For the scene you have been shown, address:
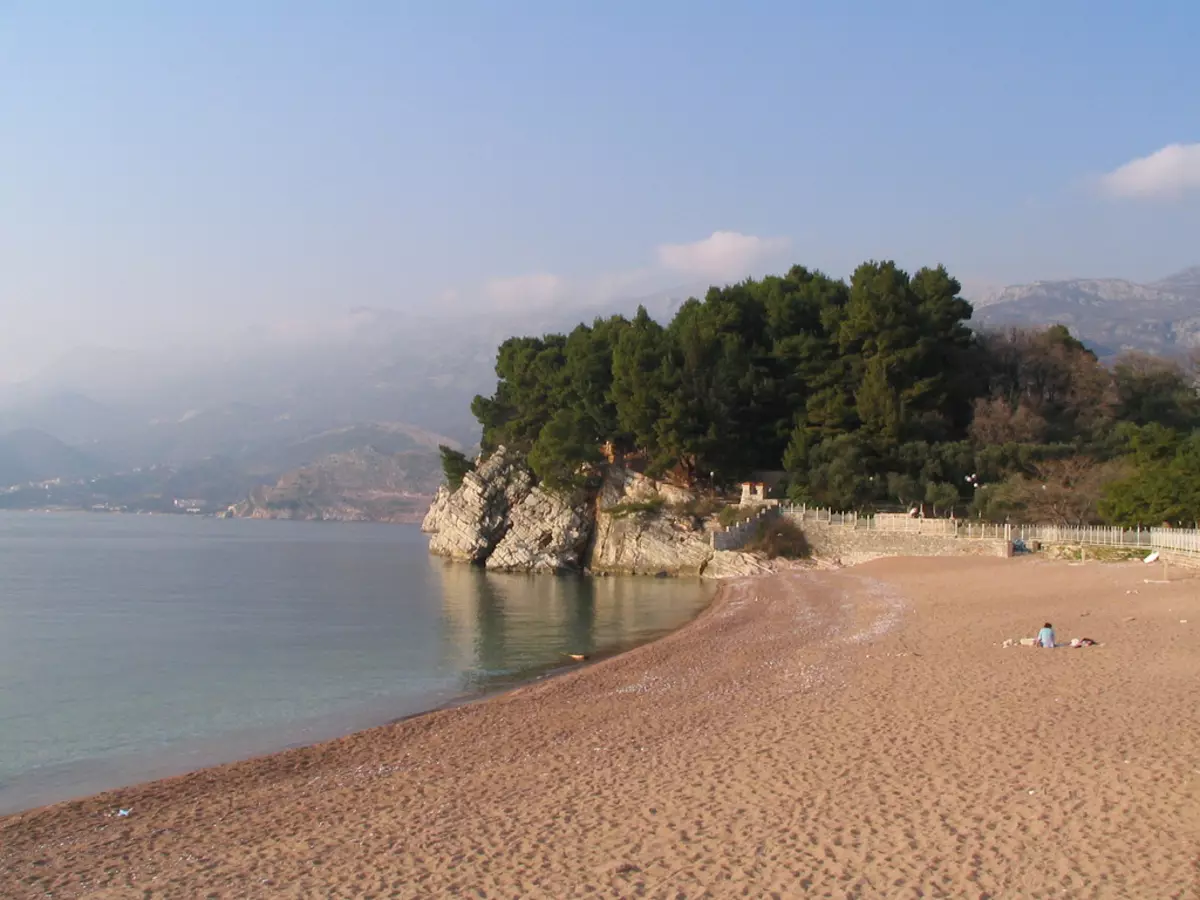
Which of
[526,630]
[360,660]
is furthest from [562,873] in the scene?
[526,630]

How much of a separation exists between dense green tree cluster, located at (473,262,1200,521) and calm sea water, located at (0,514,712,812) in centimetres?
863

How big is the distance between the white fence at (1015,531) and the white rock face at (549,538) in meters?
13.0

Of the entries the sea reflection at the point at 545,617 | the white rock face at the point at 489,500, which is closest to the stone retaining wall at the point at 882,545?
the sea reflection at the point at 545,617

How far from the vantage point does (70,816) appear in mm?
11109

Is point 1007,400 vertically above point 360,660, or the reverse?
point 1007,400

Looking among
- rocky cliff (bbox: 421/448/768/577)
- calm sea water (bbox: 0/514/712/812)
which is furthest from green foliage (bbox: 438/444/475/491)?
calm sea water (bbox: 0/514/712/812)

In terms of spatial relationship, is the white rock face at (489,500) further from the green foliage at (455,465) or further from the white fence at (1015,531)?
the white fence at (1015,531)

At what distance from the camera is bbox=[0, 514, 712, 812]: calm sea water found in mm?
15391

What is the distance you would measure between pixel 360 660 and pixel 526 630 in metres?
6.27

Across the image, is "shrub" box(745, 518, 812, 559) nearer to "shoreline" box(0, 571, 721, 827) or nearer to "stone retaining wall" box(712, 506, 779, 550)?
"stone retaining wall" box(712, 506, 779, 550)

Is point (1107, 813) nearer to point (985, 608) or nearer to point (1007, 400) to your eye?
point (985, 608)

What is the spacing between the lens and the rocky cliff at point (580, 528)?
48.0 metres

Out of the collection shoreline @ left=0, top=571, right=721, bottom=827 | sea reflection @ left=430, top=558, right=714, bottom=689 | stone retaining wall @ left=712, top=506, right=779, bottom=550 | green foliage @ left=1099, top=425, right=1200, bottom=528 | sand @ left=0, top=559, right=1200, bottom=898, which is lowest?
sea reflection @ left=430, top=558, right=714, bottom=689

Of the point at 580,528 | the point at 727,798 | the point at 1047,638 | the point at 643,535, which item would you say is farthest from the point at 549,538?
the point at 727,798
